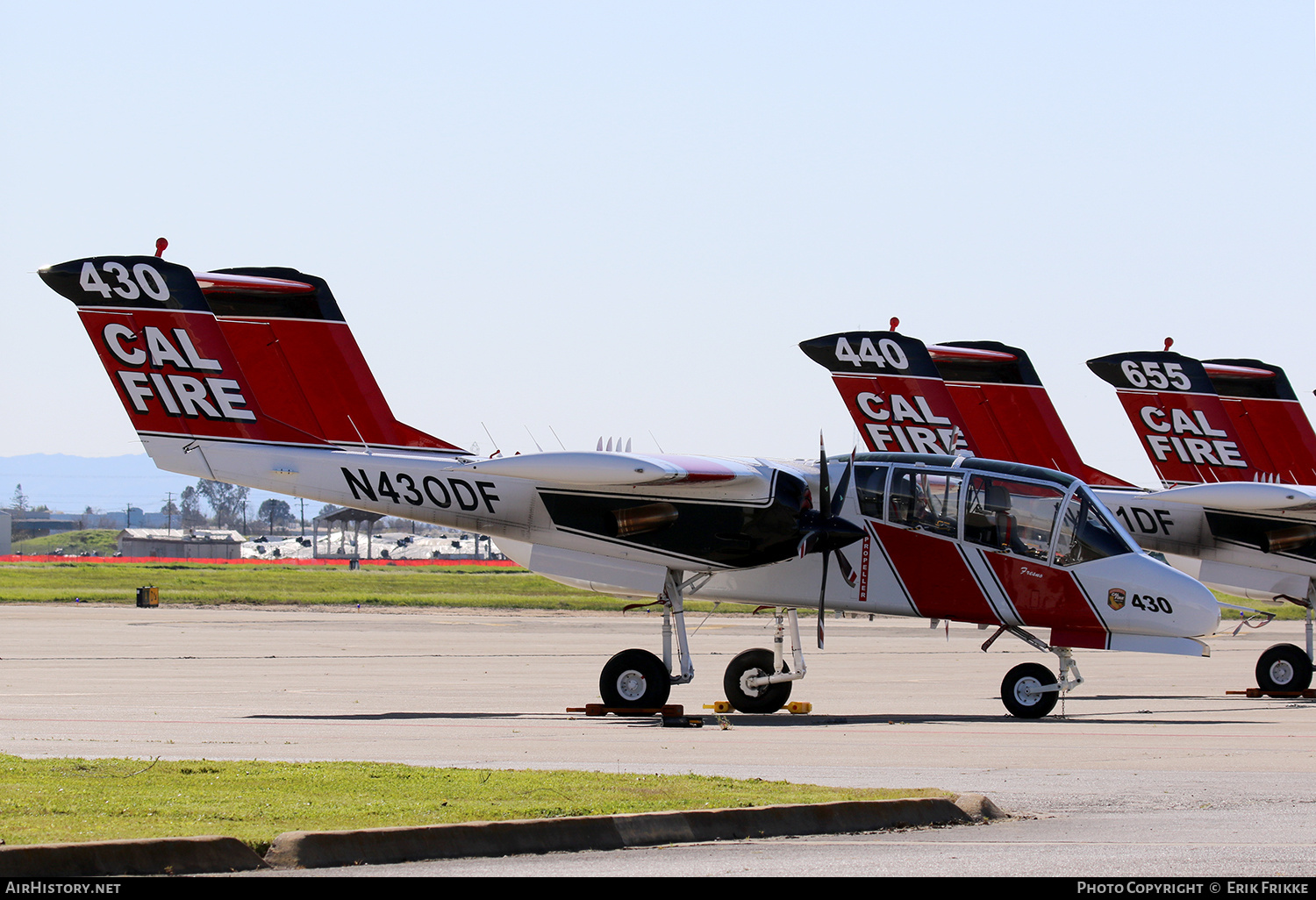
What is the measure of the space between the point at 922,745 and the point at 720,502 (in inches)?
234

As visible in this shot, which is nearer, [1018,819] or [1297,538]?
[1018,819]

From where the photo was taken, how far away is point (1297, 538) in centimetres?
2848

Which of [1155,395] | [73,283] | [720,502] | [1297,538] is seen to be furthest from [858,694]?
[73,283]

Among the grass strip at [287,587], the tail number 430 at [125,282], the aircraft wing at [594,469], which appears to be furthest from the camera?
the grass strip at [287,587]

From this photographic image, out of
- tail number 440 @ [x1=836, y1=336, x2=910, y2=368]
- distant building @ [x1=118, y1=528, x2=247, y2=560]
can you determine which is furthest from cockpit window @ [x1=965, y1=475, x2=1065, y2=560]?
distant building @ [x1=118, y1=528, x2=247, y2=560]

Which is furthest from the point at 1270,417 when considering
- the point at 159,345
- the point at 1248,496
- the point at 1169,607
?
the point at 159,345

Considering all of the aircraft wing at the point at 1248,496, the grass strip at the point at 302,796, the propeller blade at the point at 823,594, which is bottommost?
the grass strip at the point at 302,796

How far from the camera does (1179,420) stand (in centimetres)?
3366

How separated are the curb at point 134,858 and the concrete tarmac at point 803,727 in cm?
252

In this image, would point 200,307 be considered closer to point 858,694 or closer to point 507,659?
point 858,694

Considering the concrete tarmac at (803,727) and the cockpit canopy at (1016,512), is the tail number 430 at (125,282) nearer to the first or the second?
the concrete tarmac at (803,727)

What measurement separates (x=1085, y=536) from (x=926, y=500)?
7.35 feet

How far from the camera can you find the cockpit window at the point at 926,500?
22.6 meters

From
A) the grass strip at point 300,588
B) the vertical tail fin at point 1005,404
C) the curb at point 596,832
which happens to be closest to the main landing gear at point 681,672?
the curb at point 596,832
